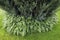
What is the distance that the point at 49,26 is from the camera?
7.36 ft

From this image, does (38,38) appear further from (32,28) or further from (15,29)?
(15,29)

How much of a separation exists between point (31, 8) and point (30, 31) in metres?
0.32

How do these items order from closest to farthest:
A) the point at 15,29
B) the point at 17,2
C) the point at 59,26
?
the point at 17,2 → the point at 15,29 → the point at 59,26

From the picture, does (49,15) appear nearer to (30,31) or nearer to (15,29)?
(30,31)

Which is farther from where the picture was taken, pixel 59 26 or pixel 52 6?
pixel 59 26

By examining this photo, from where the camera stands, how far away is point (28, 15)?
7.02ft

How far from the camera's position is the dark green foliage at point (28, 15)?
2.04 metres

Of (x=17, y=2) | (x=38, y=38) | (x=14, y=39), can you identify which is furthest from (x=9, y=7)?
(x=38, y=38)

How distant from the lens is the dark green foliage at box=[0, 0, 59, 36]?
2.04 meters

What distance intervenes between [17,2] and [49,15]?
1.66 ft

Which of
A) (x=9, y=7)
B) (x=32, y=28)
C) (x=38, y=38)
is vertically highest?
(x=9, y=7)

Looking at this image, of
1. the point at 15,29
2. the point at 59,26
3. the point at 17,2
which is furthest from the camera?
the point at 59,26

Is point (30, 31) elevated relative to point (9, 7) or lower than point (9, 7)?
lower

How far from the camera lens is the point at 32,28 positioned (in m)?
2.14
